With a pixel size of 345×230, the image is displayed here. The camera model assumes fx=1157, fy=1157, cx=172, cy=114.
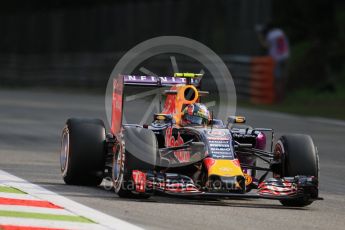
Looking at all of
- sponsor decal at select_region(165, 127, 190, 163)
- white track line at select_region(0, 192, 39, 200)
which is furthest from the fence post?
white track line at select_region(0, 192, 39, 200)

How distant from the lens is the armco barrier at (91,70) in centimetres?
3081

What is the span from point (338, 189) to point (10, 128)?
9174mm

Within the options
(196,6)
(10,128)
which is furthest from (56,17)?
(10,128)

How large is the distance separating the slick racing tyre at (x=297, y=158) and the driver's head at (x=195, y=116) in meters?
0.82

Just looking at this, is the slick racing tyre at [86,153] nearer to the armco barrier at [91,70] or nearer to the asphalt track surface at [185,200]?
the asphalt track surface at [185,200]

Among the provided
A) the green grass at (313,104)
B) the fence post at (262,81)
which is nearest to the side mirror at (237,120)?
the green grass at (313,104)

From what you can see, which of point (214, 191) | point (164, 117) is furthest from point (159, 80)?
point (214, 191)

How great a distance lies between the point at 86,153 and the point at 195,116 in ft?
3.81

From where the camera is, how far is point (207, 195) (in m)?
10.3

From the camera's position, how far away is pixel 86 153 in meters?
11.7

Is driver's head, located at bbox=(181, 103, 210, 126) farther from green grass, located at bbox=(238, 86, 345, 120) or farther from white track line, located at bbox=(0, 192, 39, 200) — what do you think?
green grass, located at bbox=(238, 86, 345, 120)

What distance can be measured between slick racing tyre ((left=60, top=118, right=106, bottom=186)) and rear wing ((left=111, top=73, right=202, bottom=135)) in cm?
37

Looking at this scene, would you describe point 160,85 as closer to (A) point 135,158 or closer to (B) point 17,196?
(A) point 135,158

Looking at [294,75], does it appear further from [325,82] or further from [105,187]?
[105,187]
